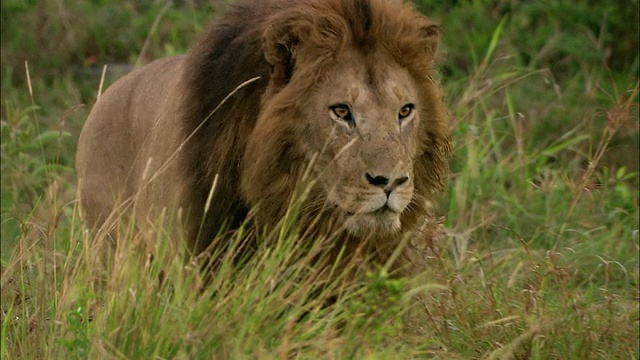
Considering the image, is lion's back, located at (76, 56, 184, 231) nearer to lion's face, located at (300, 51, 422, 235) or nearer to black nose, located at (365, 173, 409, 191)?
lion's face, located at (300, 51, 422, 235)

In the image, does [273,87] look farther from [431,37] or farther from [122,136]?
[122,136]

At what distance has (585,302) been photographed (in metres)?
5.34

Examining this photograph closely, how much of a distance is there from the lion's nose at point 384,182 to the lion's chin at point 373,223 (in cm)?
8

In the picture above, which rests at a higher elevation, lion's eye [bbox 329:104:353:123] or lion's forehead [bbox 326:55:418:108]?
lion's forehead [bbox 326:55:418:108]

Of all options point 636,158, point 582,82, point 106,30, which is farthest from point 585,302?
point 106,30

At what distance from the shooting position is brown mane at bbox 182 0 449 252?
14.2 ft

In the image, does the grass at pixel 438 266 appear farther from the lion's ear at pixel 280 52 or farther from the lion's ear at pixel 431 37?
the lion's ear at pixel 431 37

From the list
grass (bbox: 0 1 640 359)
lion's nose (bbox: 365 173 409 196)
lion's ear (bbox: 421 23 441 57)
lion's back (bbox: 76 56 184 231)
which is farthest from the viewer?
lion's back (bbox: 76 56 184 231)

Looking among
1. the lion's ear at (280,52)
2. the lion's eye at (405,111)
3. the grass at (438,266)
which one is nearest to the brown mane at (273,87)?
the lion's ear at (280,52)

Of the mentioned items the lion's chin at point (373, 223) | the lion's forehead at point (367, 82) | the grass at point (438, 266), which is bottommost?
the grass at point (438, 266)

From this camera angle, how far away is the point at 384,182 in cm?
409

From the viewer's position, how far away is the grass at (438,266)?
375 cm

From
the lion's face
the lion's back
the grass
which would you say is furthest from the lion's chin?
the lion's back

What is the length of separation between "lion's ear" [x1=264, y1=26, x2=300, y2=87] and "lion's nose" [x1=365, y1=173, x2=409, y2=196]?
0.50 m
